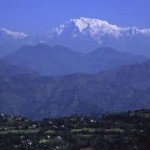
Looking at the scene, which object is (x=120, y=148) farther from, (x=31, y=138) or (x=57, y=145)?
(x=31, y=138)

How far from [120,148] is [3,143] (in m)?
56.6

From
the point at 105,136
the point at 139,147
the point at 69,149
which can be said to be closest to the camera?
the point at 139,147

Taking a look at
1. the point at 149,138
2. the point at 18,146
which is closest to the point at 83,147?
the point at 18,146

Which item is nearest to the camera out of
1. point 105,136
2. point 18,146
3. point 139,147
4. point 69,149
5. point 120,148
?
point 139,147

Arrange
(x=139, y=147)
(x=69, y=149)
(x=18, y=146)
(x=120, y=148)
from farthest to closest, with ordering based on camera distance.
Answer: (x=18, y=146) < (x=69, y=149) < (x=120, y=148) < (x=139, y=147)

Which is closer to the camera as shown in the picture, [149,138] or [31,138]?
[149,138]

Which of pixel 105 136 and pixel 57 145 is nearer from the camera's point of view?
pixel 57 145

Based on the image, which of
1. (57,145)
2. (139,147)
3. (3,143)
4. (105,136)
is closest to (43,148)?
(57,145)

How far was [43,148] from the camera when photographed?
171 meters

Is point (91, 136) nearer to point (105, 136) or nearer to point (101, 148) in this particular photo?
point (105, 136)

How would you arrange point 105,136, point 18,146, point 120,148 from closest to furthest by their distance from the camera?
point 120,148 → point 18,146 → point 105,136

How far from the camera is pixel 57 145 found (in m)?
177

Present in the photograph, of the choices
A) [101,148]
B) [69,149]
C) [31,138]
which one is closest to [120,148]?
[101,148]

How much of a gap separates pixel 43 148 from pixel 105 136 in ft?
109
